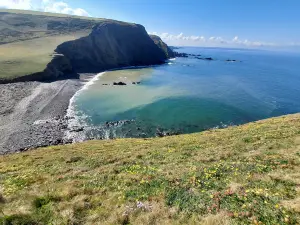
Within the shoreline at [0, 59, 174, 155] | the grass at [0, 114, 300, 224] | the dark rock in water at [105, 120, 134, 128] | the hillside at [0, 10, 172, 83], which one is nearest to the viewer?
the grass at [0, 114, 300, 224]

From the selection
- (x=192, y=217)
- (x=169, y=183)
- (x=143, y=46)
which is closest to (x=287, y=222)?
(x=192, y=217)

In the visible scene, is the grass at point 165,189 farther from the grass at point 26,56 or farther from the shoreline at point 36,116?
the grass at point 26,56

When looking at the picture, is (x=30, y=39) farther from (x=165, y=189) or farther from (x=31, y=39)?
(x=165, y=189)

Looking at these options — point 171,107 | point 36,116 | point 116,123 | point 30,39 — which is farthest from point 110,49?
point 116,123

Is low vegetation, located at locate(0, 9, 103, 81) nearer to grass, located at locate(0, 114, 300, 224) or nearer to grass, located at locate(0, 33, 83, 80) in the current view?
grass, located at locate(0, 33, 83, 80)

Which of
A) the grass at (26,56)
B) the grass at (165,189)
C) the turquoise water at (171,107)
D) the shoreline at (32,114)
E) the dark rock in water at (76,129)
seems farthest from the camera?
the grass at (26,56)

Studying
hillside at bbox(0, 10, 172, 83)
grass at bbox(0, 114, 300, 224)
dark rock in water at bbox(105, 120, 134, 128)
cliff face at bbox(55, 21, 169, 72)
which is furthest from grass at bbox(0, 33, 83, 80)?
grass at bbox(0, 114, 300, 224)

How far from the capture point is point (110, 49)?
6078 inches

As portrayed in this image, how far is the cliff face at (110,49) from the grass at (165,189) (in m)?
110

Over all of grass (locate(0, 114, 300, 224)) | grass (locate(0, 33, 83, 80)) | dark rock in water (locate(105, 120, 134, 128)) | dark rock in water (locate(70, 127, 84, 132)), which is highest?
grass (locate(0, 33, 83, 80))

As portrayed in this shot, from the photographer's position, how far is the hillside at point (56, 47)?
8800cm

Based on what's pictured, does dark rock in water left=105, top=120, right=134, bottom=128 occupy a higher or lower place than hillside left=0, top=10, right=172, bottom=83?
lower

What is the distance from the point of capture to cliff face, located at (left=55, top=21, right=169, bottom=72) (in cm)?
12612

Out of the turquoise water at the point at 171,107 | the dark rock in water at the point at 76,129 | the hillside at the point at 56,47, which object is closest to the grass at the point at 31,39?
the hillside at the point at 56,47
